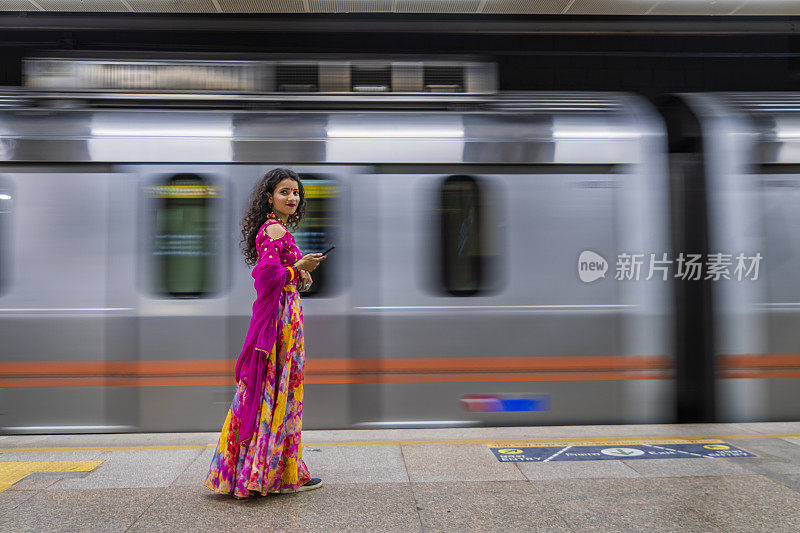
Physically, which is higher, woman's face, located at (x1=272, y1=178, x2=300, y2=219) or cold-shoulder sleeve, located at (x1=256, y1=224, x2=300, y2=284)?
woman's face, located at (x1=272, y1=178, x2=300, y2=219)

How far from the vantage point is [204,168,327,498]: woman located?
124 inches

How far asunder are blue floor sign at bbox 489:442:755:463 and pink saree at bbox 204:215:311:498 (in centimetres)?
153

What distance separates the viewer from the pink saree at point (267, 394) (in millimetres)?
3145

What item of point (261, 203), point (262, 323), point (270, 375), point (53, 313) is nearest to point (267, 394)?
point (270, 375)

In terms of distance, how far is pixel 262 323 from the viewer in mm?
3148

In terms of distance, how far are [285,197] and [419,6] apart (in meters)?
4.05

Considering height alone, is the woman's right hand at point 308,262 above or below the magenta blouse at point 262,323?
above

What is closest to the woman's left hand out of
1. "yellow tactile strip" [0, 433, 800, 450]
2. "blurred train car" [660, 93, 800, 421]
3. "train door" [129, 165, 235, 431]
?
"train door" [129, 165, 235, 431]

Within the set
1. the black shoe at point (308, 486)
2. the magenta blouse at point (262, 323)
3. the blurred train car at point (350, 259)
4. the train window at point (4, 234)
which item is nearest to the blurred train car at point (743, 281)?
the blurred train car at point (350, 259)

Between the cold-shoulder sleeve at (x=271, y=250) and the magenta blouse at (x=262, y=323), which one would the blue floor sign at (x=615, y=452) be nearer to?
the magenta blouse at (x=262, y=323)

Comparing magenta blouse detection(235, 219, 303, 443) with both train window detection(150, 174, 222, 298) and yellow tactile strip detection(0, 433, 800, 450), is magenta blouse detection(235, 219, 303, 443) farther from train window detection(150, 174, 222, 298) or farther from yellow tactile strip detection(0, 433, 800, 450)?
train window detection(150, 174, 222, 298)

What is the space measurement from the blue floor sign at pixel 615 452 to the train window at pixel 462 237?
1.25 metres

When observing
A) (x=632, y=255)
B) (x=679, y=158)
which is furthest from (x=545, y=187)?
(x=679, y=158)

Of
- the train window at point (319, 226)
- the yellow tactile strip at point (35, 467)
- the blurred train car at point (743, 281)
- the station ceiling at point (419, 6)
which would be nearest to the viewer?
the yellow tactile strip at point (35, 467)
